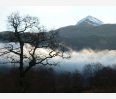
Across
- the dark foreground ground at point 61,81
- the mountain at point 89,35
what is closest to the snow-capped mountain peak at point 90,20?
the mountain at point 89,35

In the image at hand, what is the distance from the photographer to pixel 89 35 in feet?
34.1

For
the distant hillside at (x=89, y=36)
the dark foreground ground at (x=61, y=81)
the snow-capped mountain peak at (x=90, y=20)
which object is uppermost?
the snow-capped mountain peak at (x=90, y=20)

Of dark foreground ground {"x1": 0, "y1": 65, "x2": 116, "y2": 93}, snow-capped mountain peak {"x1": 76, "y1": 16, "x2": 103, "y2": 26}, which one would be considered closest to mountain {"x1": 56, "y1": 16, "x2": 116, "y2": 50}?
snow-capped mountain peak {"x1": 76, "y1": 16, "x2": 103, "y2": 26}

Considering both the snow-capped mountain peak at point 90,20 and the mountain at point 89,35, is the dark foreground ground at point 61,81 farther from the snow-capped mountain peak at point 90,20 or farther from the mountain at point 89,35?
the snow-capped mountain peak at point 90,20

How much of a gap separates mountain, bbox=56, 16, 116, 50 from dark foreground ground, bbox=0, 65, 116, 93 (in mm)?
522

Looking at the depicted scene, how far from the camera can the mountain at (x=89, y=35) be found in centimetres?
1034

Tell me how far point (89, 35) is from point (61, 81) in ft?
3.86

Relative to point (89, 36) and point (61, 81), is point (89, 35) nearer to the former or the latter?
point (89, 36)

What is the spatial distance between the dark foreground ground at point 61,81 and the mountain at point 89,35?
0.52 m

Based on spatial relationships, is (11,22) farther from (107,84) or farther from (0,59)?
(107,84)

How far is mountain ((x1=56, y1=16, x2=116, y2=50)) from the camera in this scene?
10344 mm

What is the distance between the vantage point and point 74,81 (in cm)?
1017

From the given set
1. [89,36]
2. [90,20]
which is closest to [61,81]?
[89,36]

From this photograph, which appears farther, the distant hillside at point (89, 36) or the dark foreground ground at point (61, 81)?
the distant hillside at point (89, 36)
